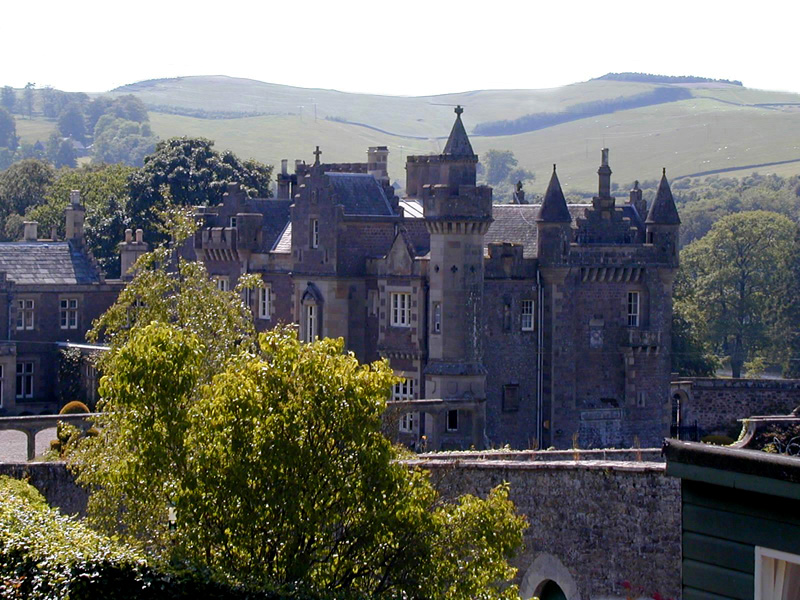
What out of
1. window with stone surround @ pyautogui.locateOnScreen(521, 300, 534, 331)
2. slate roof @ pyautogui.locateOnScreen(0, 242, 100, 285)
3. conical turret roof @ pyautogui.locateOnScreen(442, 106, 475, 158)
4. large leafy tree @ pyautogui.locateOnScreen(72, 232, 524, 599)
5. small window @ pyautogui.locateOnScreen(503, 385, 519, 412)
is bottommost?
small window @ pyautogui.locateOnScreen(503, 385, 519, 412)

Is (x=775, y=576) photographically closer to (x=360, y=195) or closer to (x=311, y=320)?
(x=311, y=320)

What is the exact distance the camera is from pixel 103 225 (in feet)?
280

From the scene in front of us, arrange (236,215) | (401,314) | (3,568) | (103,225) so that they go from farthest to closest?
(103,225)
(236,215)
(401,314)
(3,568)

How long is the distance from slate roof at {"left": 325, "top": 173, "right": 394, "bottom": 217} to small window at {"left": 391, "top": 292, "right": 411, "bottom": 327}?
3.48 meters

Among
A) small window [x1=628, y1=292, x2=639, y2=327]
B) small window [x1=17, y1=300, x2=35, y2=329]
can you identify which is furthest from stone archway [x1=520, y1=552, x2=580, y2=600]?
small window [x1=17, y1=300, x2=35, y2=329]

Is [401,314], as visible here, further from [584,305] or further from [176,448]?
[176,448]

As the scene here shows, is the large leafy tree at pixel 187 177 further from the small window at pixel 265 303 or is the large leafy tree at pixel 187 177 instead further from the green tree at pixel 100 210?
the small window at pixel 265 303

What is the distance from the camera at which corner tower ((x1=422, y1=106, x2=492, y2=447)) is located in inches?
1738

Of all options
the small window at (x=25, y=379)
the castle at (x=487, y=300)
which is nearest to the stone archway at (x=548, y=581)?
the castle at (x=487, y=300)

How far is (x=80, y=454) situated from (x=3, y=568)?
7824 mm

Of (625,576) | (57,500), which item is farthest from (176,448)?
(57,500)

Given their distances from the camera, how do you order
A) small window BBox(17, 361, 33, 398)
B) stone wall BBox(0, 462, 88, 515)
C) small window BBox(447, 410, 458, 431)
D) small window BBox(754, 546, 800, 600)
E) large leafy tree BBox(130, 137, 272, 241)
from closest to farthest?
small window BBox(754, 546, 800, 600)
stone wall BBox(0, 462, 88, 515)
small window BBox(447, 410, 458, 431)
small window BBox(17, 361, 33, 398)
large leafy tree BBox(130, 137, 272, 241)

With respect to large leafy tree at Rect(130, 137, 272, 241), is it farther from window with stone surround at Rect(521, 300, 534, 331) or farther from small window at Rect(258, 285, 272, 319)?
window with stone surround at Rect(521, 300, 534, 331)

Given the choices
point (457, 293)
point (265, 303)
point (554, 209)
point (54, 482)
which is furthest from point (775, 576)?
point (265, 303)
